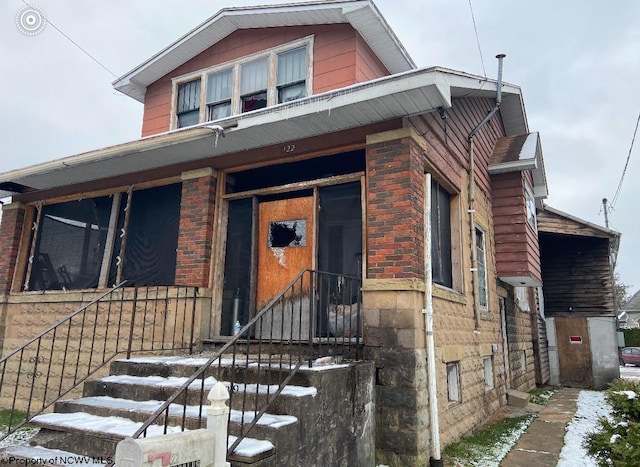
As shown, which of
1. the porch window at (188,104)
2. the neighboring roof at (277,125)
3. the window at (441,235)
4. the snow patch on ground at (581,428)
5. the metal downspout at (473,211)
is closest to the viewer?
the neighboring roof at (277,125)

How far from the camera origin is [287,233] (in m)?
6.22

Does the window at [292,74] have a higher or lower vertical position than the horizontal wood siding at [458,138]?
higher

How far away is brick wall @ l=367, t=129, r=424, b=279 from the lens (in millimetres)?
5074

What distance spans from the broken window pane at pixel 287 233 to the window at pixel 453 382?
274 centimetres

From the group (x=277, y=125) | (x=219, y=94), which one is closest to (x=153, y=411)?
(x=277, y=125)

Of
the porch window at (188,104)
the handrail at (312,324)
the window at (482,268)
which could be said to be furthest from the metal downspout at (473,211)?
the porch window at (188,104)

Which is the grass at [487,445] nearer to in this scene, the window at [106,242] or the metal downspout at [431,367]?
the metal downspout at [431,367]

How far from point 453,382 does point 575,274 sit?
10.3 meters

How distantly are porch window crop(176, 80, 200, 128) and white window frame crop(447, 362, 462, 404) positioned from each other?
6415 millimetres

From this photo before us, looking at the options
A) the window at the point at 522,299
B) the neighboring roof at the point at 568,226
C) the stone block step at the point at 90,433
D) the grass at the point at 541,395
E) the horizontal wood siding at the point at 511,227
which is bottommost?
the grass at the point at 541,395

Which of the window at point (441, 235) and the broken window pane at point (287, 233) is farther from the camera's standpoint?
the window at point (441, 235)

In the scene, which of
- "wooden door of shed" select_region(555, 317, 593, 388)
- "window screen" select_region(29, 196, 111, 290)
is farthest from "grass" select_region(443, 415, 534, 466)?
"wooden door of shed" select_region(555, 317, 593, 388)

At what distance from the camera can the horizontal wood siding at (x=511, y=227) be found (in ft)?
30.1

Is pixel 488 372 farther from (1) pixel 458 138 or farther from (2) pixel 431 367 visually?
(1) pixel 458 138
